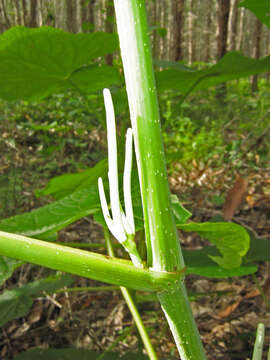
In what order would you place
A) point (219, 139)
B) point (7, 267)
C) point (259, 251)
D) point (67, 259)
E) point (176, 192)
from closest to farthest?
point (67, 259) < point (7, 267) < point (259, 251) < point (176, 192) < point (219, 139)

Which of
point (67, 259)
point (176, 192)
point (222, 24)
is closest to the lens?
point (67, 259)

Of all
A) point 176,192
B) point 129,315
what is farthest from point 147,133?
point 176,192

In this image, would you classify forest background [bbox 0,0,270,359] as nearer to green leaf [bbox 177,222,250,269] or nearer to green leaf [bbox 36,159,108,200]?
green leaf [bbox 36,159,108,200]

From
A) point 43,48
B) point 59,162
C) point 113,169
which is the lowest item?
point 59,162

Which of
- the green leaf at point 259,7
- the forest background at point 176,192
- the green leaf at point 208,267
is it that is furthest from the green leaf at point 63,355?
the green leaf at point 259,7

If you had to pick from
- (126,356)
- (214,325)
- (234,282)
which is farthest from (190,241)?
(126,356)

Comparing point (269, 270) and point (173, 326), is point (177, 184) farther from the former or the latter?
point (173, 326)

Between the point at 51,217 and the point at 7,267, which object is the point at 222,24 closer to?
the point at 51,217
